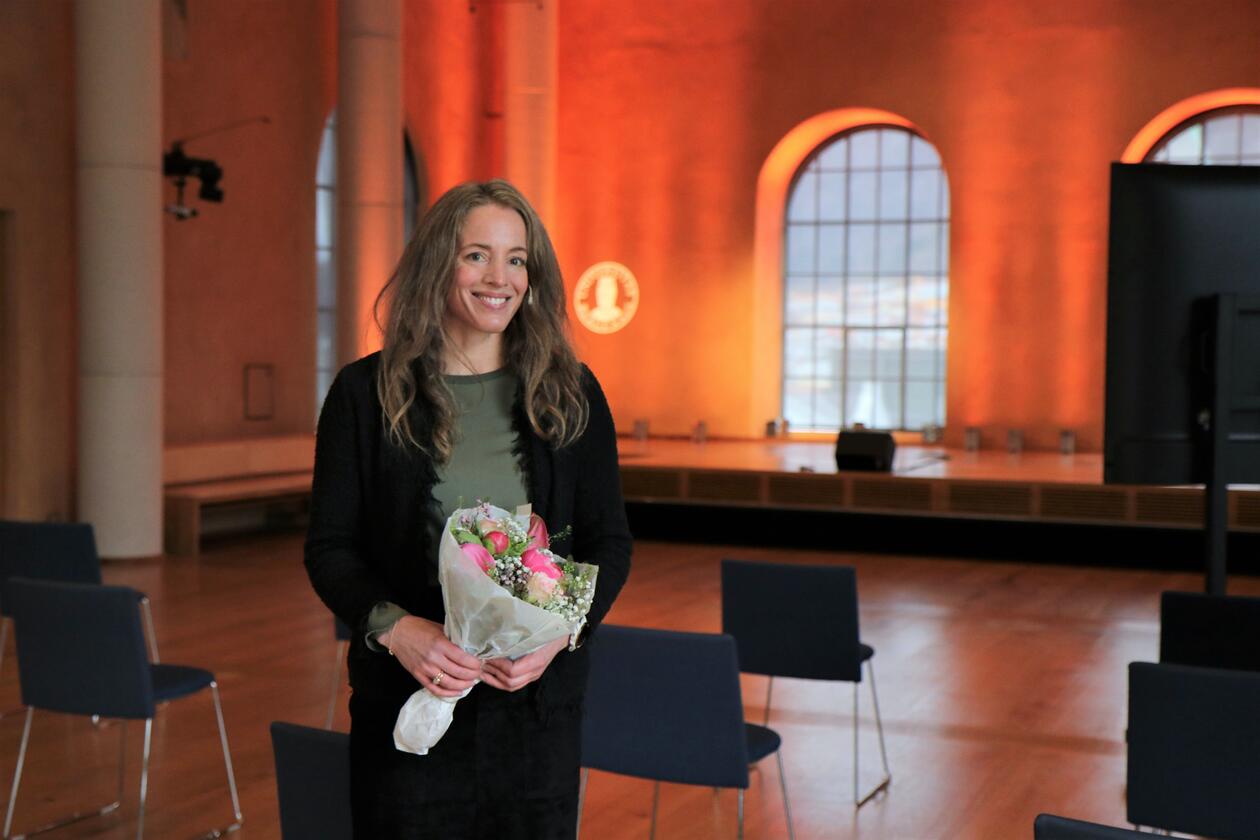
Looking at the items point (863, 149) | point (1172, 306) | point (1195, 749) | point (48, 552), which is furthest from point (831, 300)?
point (1195, 749)

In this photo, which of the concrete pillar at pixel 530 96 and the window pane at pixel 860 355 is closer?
the concrete pillar at pixel 530 96

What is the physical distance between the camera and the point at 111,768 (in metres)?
4.52

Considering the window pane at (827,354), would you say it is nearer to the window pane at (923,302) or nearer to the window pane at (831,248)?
the window pane at (831,248)

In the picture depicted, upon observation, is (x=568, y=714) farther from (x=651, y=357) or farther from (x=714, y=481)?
(x=651, y=357)

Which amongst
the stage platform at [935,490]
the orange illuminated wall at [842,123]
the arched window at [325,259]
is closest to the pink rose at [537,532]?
the stage platform at [935,490]

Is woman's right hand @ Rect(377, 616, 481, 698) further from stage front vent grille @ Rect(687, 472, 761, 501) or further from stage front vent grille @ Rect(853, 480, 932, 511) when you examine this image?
stage front vent grille @ Rect(687, 472, 761, 501)

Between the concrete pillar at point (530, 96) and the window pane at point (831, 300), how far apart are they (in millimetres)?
3334

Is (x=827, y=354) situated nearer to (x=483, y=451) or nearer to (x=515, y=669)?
(x=483, y=451)

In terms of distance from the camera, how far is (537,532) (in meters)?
1.76

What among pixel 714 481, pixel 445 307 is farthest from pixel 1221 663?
pixel 714 481

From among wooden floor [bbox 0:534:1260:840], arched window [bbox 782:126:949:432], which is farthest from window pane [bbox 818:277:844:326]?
wooden floor [bbox 0:534:1260:840]

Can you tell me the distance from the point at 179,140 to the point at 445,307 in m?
9.35

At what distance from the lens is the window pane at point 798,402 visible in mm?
15039

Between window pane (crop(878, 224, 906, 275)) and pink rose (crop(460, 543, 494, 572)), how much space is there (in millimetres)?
13304
